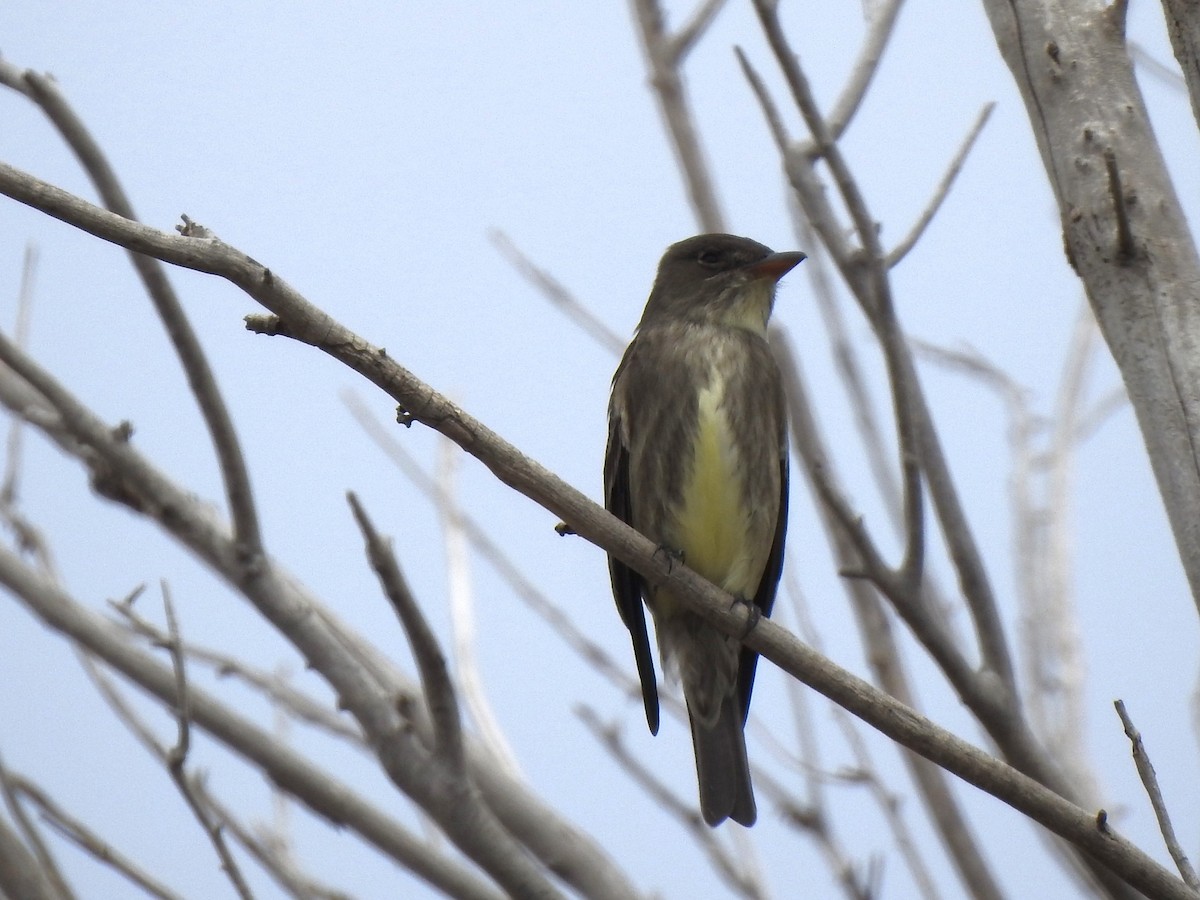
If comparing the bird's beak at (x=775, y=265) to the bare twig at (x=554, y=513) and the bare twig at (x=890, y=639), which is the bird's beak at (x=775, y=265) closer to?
the bare twig at (x=890, y=639)

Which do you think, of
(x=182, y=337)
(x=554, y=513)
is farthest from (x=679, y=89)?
(x=554, y=513)

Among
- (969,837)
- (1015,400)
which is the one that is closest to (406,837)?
(969,837)

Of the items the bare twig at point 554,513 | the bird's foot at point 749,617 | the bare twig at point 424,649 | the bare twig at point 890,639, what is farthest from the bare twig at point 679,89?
the bare twig at point 424,649

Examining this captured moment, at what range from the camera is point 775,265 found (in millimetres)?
5094

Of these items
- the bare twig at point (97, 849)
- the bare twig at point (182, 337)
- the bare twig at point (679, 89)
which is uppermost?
the bare twig at point (679, 89)

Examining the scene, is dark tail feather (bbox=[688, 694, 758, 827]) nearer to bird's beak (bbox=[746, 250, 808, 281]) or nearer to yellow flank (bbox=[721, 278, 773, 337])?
yellow flank (bbox=[721, 278, 773, 337])

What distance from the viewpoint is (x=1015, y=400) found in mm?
5992

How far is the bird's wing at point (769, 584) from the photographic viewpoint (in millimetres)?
4828

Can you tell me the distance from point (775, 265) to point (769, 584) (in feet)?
3.61

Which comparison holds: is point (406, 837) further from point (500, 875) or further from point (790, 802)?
point (790, 802)

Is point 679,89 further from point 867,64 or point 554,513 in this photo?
point 554,513

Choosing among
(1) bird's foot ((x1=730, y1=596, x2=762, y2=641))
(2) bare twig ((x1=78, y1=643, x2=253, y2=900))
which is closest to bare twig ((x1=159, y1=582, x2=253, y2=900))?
(2) bare twig ((x1=78, y1=643, x2=253, y2=900))

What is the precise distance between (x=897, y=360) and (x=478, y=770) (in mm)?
1614

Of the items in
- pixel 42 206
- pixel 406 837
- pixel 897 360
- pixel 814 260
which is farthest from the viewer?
pixel 814 260
